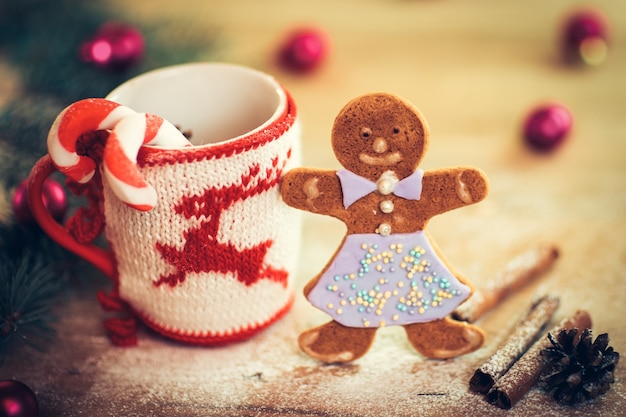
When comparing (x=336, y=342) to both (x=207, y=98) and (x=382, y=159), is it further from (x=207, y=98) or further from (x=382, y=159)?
(x=207, y=98)

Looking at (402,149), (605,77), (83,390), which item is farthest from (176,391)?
(605,77)

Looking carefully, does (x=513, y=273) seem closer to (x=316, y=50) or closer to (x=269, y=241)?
(x=269, y=241)

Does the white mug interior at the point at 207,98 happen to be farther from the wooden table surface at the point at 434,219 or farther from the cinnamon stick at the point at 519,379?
the cinnamon stick at the point at 519,379

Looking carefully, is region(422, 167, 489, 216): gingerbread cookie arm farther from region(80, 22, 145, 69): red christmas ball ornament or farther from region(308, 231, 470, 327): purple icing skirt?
region(80, 22, 145, 69): red christmas ball ornament

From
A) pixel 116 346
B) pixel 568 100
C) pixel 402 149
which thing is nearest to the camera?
pixel 402 149

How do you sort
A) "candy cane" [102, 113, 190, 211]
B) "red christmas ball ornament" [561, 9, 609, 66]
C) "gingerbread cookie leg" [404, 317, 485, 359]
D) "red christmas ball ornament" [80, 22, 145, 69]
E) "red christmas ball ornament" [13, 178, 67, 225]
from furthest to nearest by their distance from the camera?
"red christmas ball ornament" [561, 9, 609, 66]
"red christmas ball ornament" [80, 22, 145, 69]
"red christmas ball ornament" [13, 178, 67, 225]
"gingerbread cookie leg" [404, 317, 485, 359]
"candy cane" [102, 113, 190, 211]

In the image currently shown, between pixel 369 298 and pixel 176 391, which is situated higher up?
pixel 369 298

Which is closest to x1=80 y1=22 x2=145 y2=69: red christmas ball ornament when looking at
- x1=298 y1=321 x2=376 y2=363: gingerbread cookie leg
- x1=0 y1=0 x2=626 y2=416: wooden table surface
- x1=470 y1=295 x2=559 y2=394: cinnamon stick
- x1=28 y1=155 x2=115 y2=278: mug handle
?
x1=0 y1=0 x2=626 y2=416: wooden table surface
